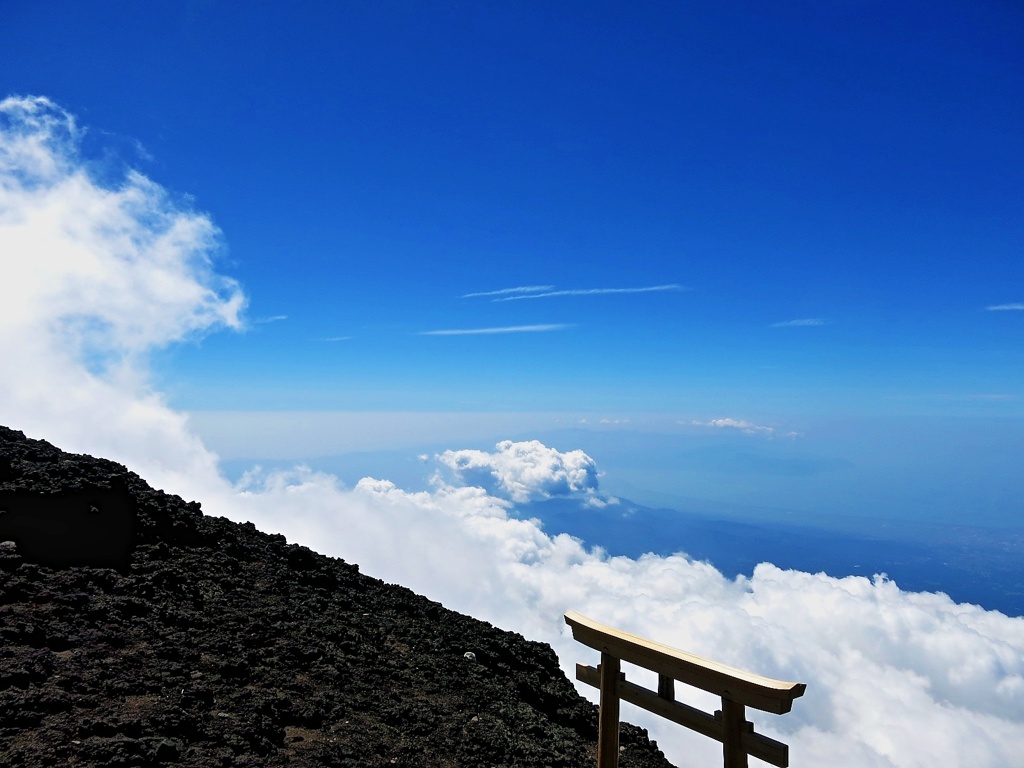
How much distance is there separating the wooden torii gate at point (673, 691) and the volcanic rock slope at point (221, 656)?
5.63 feet

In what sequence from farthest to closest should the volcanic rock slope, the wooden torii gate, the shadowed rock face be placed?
the shadowed rock face → the volcanic rock slope → the wooden torii gate

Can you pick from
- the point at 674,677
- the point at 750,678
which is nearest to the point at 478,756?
the point at 674,677

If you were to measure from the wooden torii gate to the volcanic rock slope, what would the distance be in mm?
→ 1716

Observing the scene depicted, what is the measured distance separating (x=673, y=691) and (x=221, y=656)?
494 centimetres

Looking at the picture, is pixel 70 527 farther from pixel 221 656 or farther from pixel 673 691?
pixel 673 691

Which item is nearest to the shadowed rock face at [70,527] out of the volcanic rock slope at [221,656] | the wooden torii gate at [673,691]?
A: the volcanic rock slope at [221,656]

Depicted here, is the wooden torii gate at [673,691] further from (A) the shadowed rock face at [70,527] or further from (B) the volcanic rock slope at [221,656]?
(A) the shadowed rock face at [70,527]

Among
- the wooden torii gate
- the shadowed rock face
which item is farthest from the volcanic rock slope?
the wooden torii gate

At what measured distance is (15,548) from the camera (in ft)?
24.6

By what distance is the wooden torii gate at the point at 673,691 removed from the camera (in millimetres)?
3836

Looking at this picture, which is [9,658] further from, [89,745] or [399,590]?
[399,590]

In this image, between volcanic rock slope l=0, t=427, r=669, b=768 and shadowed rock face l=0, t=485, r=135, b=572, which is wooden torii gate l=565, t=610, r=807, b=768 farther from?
shadowed rock face l=0, t=485, r=135, b=572

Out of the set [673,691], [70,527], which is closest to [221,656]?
[70,527]

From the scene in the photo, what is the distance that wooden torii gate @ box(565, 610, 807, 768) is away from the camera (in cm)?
384
